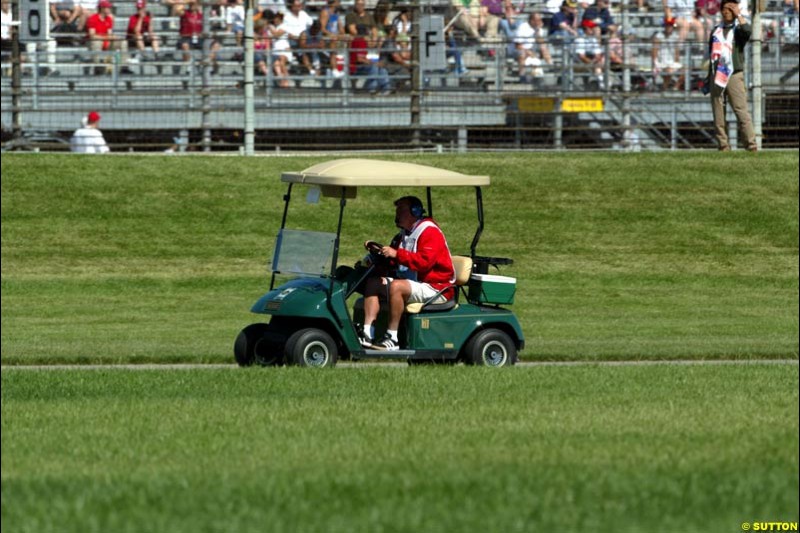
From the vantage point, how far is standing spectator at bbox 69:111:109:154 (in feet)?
76.1

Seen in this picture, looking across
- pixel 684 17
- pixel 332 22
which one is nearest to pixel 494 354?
pixel 332 22

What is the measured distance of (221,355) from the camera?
42.7 ft

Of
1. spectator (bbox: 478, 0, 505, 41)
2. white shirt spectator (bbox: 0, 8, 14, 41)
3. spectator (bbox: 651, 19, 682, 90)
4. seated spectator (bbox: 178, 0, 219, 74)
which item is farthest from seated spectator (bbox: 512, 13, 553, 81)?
white shirt spectator (bbox: 0, 8, 14, 41)

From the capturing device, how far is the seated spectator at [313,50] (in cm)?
2369

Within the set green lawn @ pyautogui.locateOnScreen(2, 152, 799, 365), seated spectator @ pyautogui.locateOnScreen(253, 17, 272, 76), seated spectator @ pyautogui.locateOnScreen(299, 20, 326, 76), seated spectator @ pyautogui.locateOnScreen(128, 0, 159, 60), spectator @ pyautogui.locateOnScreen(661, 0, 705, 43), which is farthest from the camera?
spectator @ pyautogui.locateOnScreen(661, 0, 705, 43)

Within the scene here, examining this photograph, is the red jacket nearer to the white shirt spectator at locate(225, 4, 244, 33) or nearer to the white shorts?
the white shorts

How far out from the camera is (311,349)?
11.6 meters

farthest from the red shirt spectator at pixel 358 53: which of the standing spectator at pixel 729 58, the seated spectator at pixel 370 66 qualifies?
the standing spectator at pixel 729 58

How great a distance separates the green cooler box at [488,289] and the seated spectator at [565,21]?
1271cm

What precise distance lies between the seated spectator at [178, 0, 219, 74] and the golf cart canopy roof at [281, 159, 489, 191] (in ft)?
40.3

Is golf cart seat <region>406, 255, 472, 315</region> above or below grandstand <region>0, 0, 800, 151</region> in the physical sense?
below

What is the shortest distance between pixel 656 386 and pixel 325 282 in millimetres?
2956

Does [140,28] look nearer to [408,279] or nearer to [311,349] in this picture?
[408,279]

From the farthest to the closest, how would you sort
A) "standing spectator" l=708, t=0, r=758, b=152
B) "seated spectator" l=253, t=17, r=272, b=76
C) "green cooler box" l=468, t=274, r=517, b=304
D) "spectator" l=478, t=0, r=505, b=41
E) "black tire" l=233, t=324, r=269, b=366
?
"spectator" l=478, t=0, r=505, b=41
"seated spectator" l=253, t=17, r=272, b=76
"standing spectator" l=708, t=0, r=758, b=152
"green cooler box" l=468, t=274, r=517, b=304
"black tire" l=233, t=324, r=269, b=366
